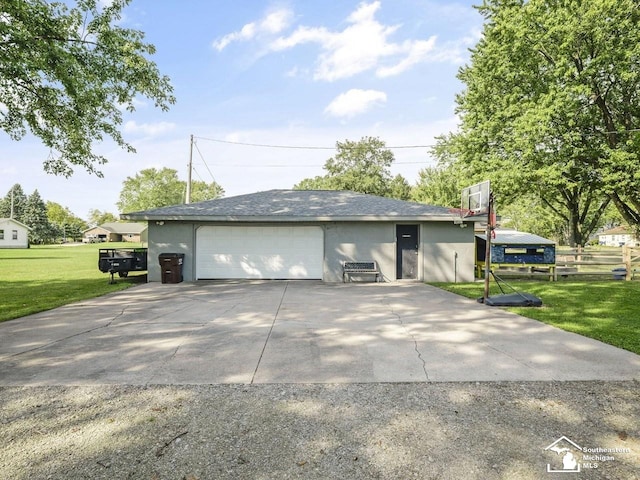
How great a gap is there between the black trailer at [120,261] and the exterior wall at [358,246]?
22.3ft

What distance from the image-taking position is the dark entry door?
12.4 m

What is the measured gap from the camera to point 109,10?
8.92 metres

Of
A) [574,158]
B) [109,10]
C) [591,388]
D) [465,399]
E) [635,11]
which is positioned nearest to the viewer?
[465,399]

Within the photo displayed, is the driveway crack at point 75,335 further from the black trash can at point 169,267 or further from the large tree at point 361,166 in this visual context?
the large tree at point 361,166

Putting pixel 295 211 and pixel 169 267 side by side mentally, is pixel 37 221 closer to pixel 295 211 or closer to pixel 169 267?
pixel 169 267

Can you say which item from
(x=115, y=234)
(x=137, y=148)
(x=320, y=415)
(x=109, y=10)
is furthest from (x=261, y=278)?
(x=115, y=234)

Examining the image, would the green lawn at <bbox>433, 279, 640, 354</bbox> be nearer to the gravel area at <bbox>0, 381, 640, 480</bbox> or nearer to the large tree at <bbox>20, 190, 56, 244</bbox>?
the gravel area at <bbox>0, 381, 640, 480</bbox>

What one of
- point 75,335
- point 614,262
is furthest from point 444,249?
point 75,335

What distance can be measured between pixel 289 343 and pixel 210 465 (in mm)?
2673

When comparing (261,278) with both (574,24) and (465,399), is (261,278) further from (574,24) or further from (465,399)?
(574,24)

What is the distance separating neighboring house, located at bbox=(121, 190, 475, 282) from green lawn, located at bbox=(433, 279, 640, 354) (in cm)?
146

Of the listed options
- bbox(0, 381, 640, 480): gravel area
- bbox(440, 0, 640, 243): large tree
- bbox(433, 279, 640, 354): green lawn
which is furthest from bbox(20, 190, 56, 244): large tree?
bbox(0, 381, 640, 480): gravel area

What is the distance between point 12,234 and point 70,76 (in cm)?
4473

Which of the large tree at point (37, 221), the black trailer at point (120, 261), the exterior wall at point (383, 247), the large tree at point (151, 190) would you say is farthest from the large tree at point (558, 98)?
the large tree at point (37, 221)
